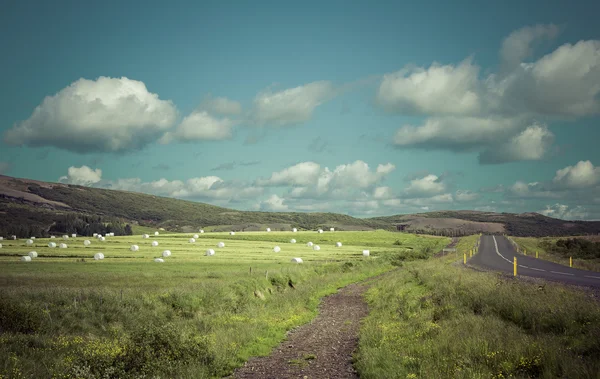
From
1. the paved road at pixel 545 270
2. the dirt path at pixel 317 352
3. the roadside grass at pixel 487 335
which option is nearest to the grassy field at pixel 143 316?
the dirt path at pixel 317 352

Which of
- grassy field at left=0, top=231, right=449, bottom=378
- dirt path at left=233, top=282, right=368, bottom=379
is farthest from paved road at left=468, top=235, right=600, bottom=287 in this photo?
dirt path at left=233, top=282, right=368, bottom=379

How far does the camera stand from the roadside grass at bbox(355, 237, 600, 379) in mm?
12094

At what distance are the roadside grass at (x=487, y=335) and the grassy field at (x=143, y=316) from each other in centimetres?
593

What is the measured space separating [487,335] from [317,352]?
7109 mm

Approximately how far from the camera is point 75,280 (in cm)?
3406

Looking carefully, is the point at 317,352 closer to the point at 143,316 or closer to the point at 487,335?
the point at 487,335

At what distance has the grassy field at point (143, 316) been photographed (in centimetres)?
1516

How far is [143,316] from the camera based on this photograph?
25516 mm

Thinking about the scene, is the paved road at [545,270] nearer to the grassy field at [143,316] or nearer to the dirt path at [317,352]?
the grassy field at [143,316]

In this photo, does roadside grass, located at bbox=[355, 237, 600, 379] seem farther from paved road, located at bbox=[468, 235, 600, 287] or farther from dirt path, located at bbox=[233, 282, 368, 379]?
paved road, located at bbox=[468, 235, 600, 287]

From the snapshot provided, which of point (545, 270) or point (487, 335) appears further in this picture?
point (545, 270)

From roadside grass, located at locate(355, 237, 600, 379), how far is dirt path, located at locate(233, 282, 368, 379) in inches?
35.8

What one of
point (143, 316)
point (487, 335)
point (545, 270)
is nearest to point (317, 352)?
point (487, 335)

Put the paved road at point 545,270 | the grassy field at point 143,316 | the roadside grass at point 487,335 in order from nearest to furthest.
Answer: the roadside grass at point 487,335
the grassy field at point 143,316
the paved road at point 545,270
